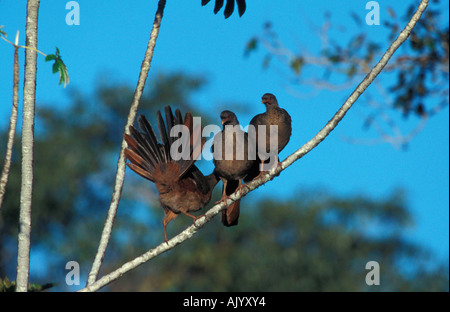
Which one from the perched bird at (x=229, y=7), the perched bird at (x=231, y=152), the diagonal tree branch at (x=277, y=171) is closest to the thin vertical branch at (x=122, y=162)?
the diagonal tree branch at (x=277, y=171)

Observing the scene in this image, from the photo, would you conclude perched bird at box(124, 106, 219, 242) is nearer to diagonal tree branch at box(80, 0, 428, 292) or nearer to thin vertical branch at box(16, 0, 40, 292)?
diagonal tree branch at box(80, 0, 428, 292)

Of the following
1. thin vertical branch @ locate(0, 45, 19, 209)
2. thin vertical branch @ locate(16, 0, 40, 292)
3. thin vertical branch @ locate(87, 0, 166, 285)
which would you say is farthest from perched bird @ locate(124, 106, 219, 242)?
thin vertical branch @ locate(0, 45, 19, 209)

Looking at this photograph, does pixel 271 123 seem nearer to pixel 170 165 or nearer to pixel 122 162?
pixel 170 165

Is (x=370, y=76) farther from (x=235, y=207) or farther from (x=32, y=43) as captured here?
(x=32, y=43)

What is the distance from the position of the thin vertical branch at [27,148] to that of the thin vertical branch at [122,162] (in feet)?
1.78

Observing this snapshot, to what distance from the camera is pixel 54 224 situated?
27.4m

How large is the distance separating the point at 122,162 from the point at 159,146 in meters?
0.36

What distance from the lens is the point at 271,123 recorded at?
5.68 m

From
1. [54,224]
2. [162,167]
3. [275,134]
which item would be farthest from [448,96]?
[54,224]

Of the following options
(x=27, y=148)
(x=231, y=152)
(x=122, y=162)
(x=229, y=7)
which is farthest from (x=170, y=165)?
(x=229, y=7)

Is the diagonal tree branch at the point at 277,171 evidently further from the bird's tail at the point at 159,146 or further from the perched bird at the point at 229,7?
the perched bird at the point at 229,7

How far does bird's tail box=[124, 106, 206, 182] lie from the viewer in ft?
16.8

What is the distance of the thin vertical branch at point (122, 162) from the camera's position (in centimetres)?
497

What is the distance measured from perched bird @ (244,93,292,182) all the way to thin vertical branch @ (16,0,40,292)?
6.19 ft
